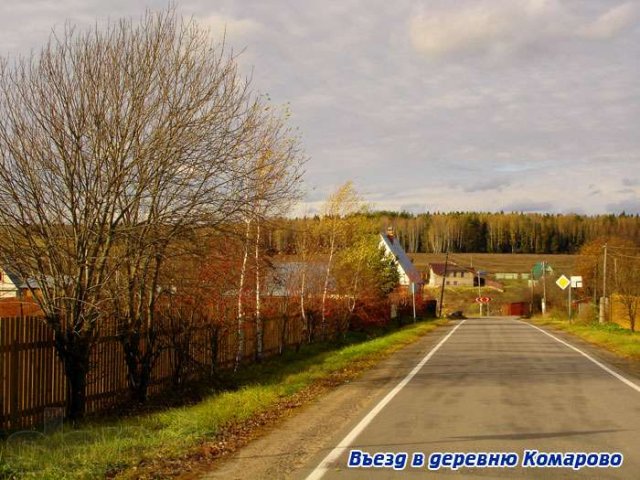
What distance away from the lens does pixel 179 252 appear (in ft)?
41.8

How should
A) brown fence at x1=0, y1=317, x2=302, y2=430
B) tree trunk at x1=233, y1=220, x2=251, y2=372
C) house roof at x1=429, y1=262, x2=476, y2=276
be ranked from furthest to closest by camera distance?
house roof at x1=429, y1=262, x2=476, y2=276 < tree trunk at x1=233, y1=220, x2=251, y2=372 < brown fence at x1=0, y1=317, x2=302, y2=430

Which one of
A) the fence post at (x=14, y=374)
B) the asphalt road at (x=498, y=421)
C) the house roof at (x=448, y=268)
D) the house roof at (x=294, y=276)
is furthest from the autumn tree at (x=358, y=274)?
the house roof at (x=448, y=268)

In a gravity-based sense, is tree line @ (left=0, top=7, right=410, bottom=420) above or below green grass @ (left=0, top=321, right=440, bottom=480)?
above

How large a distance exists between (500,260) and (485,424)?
142 m

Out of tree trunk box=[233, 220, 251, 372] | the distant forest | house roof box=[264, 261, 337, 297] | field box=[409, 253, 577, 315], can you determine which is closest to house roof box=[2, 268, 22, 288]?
tree trunk box=[233, 220, 251, 372]

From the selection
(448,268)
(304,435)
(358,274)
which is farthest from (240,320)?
(448,268)

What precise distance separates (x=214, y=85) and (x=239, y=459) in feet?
21.7

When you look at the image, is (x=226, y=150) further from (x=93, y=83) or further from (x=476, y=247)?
(x=476, y=247)

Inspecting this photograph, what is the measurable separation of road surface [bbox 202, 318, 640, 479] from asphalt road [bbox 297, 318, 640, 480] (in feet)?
0.04

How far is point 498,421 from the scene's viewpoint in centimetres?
1030

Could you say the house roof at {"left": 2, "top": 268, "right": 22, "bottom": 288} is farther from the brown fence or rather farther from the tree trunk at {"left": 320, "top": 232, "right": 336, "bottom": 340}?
the tree trunk at {"left": 320, "top": 232, "right": 336, "bottom": 340}

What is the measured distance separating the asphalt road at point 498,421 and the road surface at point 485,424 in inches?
0.5

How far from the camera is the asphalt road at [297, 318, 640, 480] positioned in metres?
7.49

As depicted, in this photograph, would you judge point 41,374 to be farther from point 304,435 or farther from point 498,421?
point 498,421
